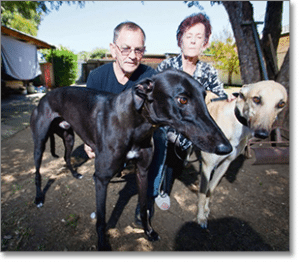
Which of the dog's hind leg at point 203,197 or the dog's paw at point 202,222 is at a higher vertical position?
the dog's hind leg at point 203,197

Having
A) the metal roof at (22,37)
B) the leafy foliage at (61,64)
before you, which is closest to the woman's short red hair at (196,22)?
the metal roof at (22,37)

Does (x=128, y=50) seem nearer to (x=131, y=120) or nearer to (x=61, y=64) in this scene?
(x=131, y=120)

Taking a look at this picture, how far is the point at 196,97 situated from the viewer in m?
1.26

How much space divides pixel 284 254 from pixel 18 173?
455 centimetres

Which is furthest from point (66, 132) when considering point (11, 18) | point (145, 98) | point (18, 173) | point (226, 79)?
point (11, 18)

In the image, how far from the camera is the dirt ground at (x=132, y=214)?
2160mm

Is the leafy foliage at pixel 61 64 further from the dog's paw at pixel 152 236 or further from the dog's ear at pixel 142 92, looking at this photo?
the dog's ear at pixel 142 92

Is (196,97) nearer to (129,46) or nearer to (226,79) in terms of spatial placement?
(129,46)

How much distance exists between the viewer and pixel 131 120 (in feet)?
5.07

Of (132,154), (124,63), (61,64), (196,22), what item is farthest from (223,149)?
(61,64)

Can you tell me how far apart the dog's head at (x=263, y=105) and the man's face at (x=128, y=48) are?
1407 millimetres

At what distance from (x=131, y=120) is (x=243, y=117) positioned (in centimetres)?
149

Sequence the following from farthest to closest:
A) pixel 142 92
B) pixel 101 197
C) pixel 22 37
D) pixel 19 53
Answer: pixel 19 53 → pixel 22 37 → pixel 101 197 → pixel 142 92

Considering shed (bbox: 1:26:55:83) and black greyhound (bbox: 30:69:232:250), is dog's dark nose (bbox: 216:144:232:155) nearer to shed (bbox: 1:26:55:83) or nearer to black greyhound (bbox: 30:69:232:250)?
black greyhound (bbox: 30:69:232:250)
